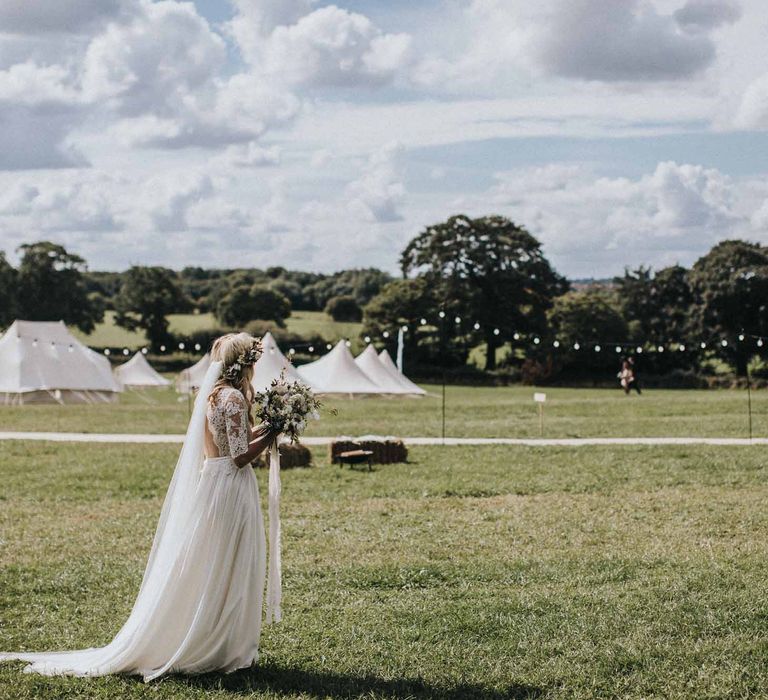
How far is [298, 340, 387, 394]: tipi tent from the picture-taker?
132ft

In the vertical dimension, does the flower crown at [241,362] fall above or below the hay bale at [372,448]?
above

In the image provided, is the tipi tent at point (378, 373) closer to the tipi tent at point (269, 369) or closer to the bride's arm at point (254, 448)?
the tipi tent at point (269, 369)

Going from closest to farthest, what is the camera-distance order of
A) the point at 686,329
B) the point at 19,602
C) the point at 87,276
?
the point at 19,602
the point at 686,329
the point at 87,276

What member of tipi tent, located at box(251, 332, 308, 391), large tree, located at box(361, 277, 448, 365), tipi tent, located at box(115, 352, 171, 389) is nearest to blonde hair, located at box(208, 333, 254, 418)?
tipi tent, located at box(251, 332, 308, 391)

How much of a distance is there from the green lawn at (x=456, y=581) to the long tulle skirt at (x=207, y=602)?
0.14m

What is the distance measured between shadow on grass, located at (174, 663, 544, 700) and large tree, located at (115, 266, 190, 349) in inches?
2502

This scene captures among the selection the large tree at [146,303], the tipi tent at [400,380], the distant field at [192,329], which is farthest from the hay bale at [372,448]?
the large tree at [146,303]

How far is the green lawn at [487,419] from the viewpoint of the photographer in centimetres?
2317

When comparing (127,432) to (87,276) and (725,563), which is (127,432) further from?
(87,276)

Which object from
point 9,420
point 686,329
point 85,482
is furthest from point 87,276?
point 85,482

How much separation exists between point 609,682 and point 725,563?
3.62 metres

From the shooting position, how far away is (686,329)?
5888 cm

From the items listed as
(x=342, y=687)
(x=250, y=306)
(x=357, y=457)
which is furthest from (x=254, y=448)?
(x=250, y=306)

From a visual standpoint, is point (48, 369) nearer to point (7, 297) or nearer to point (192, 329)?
point (7, 297)
